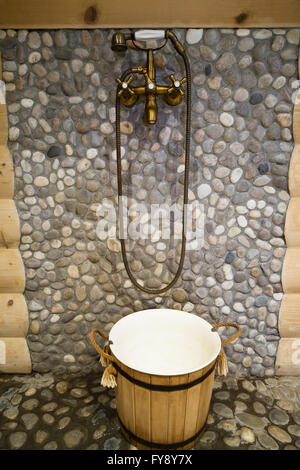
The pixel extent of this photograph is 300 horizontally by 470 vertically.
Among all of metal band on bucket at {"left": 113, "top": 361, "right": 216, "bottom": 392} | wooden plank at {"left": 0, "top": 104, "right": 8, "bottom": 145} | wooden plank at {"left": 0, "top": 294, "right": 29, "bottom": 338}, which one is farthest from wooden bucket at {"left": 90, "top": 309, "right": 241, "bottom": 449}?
wooden plank at {"left": 0, "top": 104, "right": 8, "bottom": 145}

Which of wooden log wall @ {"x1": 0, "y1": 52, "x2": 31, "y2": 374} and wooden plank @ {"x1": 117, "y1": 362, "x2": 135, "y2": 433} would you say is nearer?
wooden plank @ {"x1": 117, "y1": 362, "x2": 135, "y2": 433}

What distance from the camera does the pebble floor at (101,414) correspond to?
4.86 ft

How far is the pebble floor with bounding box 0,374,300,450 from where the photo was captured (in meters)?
1.48

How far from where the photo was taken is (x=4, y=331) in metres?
1.87

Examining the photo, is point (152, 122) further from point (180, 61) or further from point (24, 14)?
point (24, 14)

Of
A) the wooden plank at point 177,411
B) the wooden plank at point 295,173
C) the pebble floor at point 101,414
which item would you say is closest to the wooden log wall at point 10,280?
the pebble floor at point 101,414

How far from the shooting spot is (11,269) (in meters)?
1.78

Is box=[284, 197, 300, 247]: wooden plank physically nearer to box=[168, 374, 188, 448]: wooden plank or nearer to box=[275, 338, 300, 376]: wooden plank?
box=[275, 338, 300, 376]: wooden plank

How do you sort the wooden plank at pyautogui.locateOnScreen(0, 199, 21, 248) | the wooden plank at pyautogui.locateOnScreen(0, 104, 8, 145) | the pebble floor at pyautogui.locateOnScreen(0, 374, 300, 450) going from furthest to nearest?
the wooden plank at pyautogui.locateOnScreen(0, 199, 21, 248)
the wooden plank at pyautogui.locateOnScreen(0, 104, 8, 145)
the pebble floor at pyautogui.locateOnScreen(0, 374, 300, 450)

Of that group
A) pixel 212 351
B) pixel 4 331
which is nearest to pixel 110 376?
pixel 212 351

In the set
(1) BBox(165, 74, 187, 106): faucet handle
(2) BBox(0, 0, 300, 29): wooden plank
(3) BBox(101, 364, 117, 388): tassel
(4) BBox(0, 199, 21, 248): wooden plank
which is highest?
(2) BBox(0, 0, 300, 29): wooden plank

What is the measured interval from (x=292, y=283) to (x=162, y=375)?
3.34ft

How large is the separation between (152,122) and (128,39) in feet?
1.27

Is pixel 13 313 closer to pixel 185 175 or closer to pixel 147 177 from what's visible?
pixel 147 177
